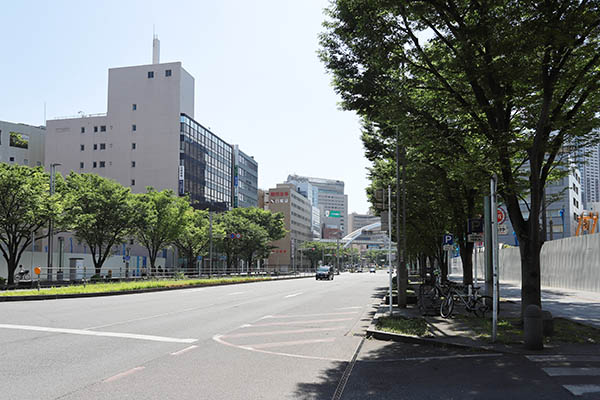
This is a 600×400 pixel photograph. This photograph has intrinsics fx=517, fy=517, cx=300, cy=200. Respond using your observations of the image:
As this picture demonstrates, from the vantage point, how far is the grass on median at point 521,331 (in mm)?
10602

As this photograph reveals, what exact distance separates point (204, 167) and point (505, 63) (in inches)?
3318

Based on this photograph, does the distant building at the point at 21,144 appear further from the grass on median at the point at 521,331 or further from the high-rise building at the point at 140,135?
the grass on median at the point at 521,331

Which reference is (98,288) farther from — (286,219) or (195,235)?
(286,219)

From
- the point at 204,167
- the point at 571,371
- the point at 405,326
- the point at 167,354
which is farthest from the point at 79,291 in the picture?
the point at 204,167

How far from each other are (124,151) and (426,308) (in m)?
77.4

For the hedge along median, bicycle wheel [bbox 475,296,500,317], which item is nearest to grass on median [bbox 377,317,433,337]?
bicycle wheel [bbox 475,296,500,317]

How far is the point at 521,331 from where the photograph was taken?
38.7 ft

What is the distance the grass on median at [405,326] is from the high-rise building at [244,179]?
9908cm

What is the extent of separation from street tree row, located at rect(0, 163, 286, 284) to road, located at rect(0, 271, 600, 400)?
27.1 m

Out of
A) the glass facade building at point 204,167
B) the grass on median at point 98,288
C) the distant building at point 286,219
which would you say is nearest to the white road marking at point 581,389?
the grass on median at point 98,288

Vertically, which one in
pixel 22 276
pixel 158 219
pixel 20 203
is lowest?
pixel 22 276

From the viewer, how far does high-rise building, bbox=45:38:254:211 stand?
84062mm

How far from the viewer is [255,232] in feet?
254

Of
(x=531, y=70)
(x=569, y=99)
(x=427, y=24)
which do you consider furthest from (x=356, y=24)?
(x=569, y=99)
